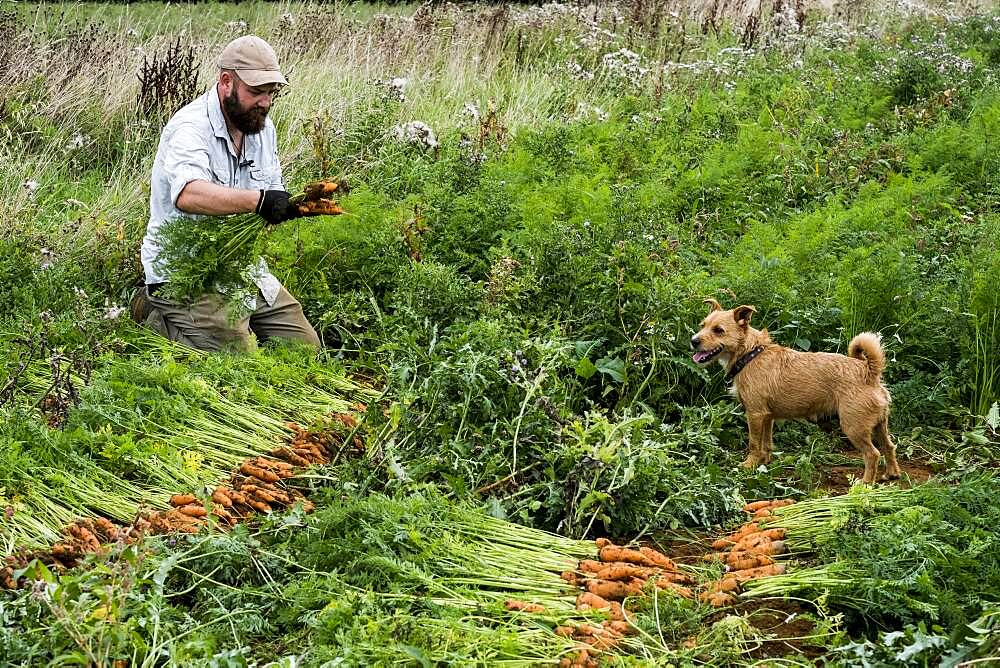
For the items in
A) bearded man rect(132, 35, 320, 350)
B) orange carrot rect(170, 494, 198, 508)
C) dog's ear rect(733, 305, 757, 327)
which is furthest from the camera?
bearded man rect(132, 35, 320, 350)

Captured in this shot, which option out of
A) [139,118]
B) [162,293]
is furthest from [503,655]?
[139,118]

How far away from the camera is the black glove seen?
20.4 feet

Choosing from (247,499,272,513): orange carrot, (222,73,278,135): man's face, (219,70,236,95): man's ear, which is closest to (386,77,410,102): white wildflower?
(222,73,278,135): man's face

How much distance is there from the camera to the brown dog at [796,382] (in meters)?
5.56

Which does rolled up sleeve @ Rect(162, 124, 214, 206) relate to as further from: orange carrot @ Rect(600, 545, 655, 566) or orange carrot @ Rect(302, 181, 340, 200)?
orange carrot @ Rect(600, 545, 655, 566)

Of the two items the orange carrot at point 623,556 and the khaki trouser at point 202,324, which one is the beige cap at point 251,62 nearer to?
the khaki trouser at point 202,324

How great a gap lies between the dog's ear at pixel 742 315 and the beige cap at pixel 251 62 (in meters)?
2.86

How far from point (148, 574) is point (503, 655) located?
123 centimetres

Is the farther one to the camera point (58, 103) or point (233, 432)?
point (58, 103)

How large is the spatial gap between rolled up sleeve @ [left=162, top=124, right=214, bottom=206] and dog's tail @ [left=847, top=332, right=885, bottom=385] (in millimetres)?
3630

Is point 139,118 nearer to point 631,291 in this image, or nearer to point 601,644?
point 631,291

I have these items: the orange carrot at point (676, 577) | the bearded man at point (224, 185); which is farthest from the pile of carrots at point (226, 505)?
the orange carrot at point (676, 577)

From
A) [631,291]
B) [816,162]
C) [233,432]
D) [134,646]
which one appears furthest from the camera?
[816,162]

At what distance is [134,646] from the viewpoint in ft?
11.9
